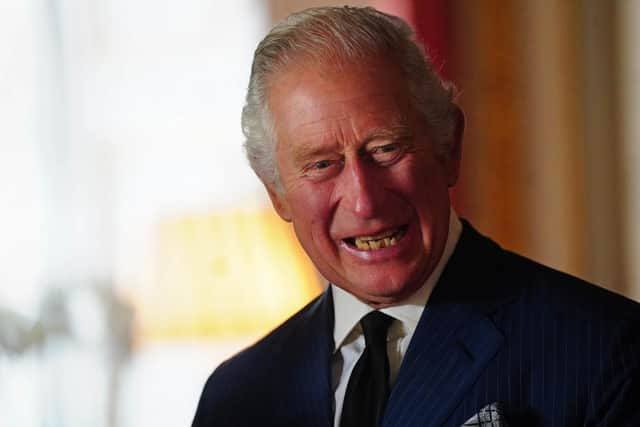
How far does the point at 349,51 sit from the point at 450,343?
413 millimetres

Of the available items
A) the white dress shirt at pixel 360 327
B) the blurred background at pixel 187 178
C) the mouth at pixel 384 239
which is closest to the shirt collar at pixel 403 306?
the white dress shirt at pixel 360 327

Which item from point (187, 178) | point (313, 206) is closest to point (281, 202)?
point (313, 206)

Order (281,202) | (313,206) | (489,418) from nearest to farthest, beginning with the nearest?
(489,418) → (313,206) → (281,202)

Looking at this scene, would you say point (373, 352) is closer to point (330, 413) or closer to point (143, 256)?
point (330, 413)

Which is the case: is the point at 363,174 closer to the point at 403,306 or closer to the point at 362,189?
the point at 362,189

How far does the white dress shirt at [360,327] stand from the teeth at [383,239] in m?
0.11

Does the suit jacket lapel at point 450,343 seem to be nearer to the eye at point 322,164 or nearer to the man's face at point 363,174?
the man's face at point 363,174

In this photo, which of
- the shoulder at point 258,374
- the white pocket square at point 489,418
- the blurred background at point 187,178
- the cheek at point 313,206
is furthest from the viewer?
the blurred background at point 187,178

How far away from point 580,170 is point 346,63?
1314mm

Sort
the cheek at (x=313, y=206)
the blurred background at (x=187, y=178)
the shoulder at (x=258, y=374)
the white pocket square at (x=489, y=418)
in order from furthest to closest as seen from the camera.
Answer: the blurred background at (x=187, y=178) < the shoulder at (x=258, y=374) < the cheek at (x=313, y=206) < the white pocket square at (x=489, y=418)

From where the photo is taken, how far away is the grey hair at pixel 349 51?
1.31m

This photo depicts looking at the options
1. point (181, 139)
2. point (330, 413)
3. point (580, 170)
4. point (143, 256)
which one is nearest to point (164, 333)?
point (143, 256)

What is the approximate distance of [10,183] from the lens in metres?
2.07

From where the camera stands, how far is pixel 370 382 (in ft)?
4.54
